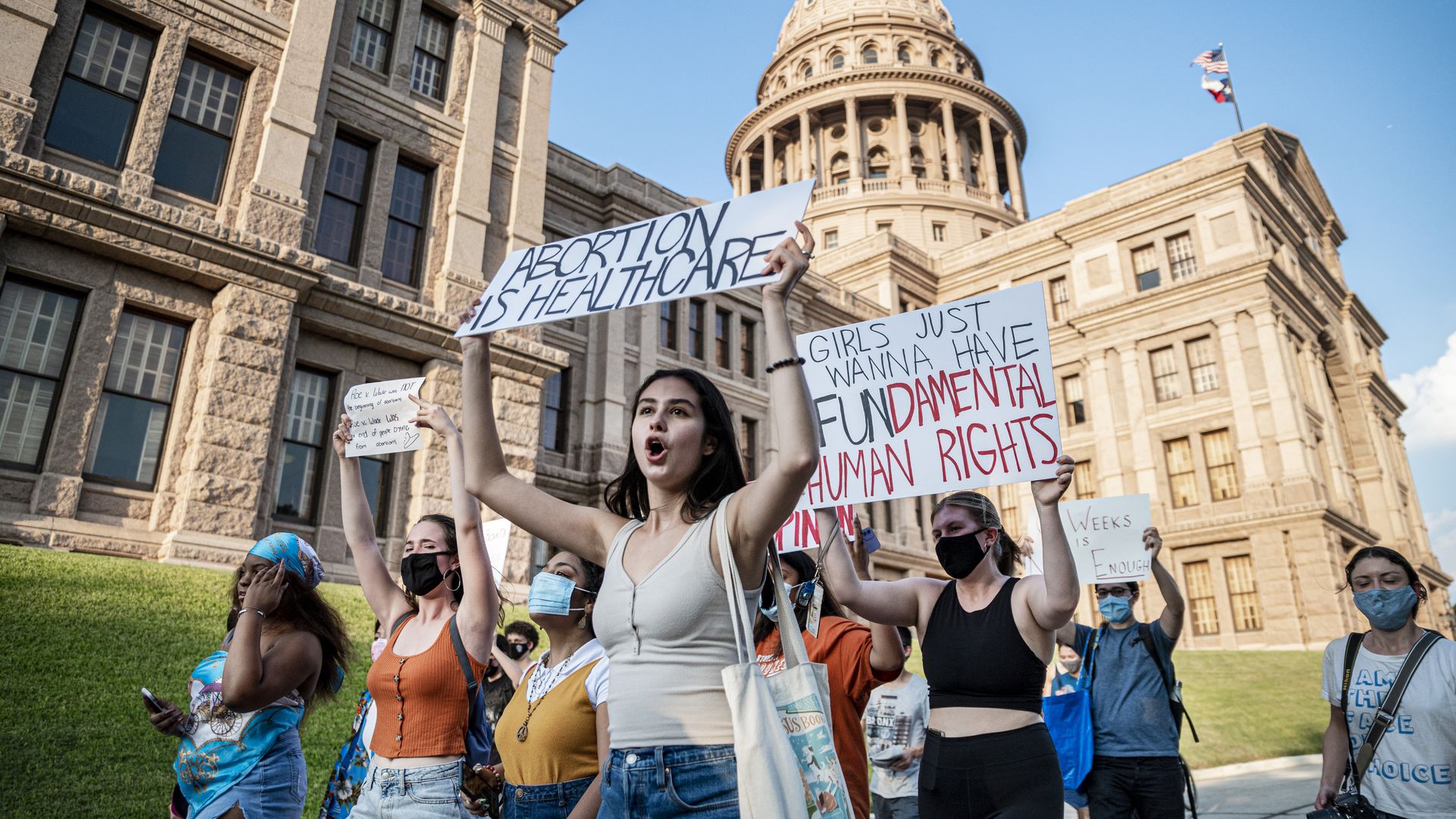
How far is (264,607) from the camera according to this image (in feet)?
10.8

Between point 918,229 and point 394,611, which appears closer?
point 394,611

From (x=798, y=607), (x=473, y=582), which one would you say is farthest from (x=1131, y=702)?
(x=473, y=582)

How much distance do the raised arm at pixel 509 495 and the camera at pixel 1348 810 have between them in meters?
3.41

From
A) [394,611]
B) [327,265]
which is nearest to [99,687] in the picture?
[394,611]

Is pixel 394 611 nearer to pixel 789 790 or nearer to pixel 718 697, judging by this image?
pixel 718 697

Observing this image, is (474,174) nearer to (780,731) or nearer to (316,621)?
(316,621)

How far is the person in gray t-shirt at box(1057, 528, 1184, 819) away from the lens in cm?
498

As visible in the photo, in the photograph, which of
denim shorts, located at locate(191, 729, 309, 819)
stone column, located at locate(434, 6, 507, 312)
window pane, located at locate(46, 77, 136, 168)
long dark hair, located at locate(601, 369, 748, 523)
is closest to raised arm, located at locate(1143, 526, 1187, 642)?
long dark hair, located at locate(601, 369, 748, 523)

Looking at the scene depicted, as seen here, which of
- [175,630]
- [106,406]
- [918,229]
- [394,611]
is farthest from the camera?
[918,229]

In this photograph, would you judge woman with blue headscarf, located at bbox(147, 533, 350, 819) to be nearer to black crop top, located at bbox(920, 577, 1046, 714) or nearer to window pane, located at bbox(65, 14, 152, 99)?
black crop top, located at bbox(920, 577, 1046, 714)

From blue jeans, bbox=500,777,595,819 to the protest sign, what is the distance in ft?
12.1

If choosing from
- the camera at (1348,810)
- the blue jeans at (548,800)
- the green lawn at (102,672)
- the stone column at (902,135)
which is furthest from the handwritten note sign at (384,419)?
the stone column at (902,135)

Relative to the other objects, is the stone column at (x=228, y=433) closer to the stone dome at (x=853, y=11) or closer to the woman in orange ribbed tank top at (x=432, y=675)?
the woman in orange ribbed tank top at (x=432, y=675)

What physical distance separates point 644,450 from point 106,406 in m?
12.3
